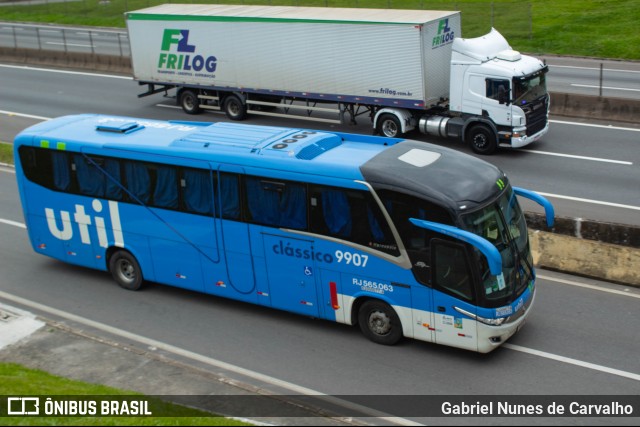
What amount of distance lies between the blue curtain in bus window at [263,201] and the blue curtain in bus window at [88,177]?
135 inches

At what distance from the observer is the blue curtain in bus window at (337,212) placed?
1318cm

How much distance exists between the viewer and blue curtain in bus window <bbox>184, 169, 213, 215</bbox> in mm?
14508

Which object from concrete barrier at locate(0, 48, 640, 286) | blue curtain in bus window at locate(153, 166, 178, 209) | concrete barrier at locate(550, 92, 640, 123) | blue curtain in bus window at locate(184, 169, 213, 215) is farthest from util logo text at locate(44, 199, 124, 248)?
concrete barrier at locate(550, 92, 640, 123)

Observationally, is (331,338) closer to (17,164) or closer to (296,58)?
(17,164)

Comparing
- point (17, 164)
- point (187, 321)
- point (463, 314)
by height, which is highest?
point (17, 164)

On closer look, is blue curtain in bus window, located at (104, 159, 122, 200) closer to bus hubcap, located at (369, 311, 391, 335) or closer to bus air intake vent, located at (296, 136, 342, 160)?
bus air intake vent, located at (296, 136, 342, 160)

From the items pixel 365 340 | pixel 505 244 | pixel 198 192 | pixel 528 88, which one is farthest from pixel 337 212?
pixel 528 88

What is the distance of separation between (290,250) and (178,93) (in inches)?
732

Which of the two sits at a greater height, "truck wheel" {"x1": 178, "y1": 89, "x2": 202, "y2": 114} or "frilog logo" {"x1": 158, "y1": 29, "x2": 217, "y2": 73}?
"frilog logo" {"x1": 158, "y1": 29, "x2": 217, "y2": 73}

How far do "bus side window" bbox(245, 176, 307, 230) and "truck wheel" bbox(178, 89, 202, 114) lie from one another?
56.7ft

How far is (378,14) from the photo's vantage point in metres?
26.4

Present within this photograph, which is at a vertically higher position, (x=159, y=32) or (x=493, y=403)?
(x=159, y=32)

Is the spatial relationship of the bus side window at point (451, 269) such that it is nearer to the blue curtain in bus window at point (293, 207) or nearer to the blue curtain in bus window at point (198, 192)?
the blue curtain in bus window at point (293, 207)

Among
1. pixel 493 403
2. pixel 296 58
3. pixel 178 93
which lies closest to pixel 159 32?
pixel 178 93
